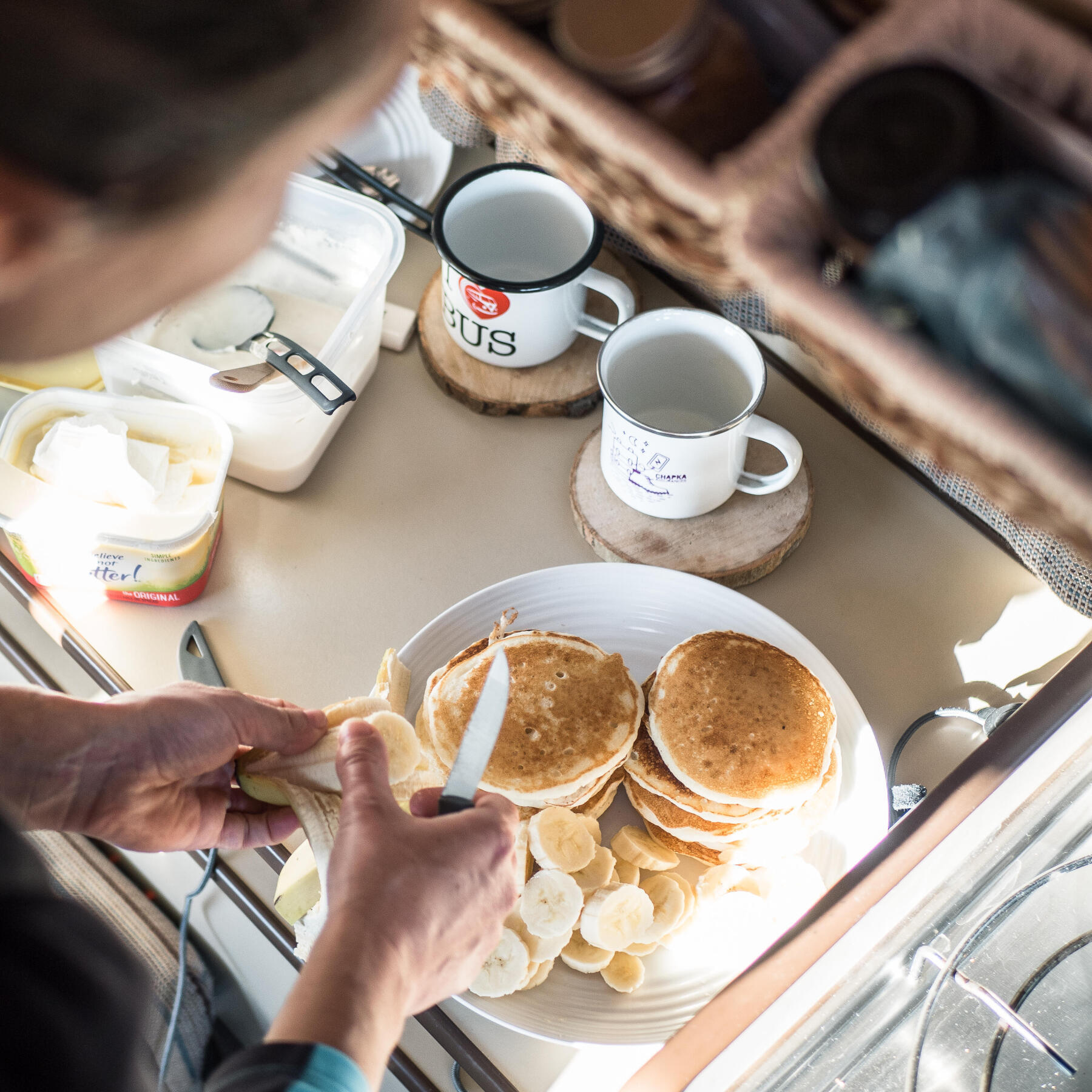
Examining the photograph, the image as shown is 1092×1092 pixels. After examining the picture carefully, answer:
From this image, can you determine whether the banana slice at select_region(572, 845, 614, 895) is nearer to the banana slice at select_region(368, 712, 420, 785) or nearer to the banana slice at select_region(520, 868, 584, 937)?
the banana slice at select_region(520, 868, 584, 937)

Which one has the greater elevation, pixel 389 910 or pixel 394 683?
pixel 389 910

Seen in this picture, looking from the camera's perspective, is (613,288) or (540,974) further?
(613,288)

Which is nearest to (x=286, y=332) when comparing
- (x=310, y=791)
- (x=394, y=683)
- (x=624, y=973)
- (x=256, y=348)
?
(x=256, y=348)

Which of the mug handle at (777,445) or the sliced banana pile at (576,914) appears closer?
the sliced banana pile at (576,914)

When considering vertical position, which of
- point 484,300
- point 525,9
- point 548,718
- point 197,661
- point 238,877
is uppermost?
point 525,9

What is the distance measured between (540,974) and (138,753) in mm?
381

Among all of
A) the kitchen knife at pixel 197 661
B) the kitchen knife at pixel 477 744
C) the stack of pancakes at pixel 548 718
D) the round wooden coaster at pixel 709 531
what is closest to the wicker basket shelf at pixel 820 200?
the kitchen knife at pixel 477 744

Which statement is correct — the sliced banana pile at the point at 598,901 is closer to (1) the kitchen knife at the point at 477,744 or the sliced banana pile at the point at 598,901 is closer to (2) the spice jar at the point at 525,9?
(1) the kitchen knife at the point at 477,744

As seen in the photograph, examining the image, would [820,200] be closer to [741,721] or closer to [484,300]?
[741,721]

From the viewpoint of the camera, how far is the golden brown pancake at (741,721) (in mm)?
842

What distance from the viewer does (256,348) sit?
1043mm

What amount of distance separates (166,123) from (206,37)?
3 cm

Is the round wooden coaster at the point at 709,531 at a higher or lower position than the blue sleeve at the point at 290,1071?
lower

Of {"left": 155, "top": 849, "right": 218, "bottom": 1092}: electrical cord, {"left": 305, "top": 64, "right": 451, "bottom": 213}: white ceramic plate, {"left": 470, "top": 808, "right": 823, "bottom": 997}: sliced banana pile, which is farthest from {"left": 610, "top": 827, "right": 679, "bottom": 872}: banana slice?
{"left": 305, "top": 64, "right": 451, "bottom": 213}: white ceramic plate
